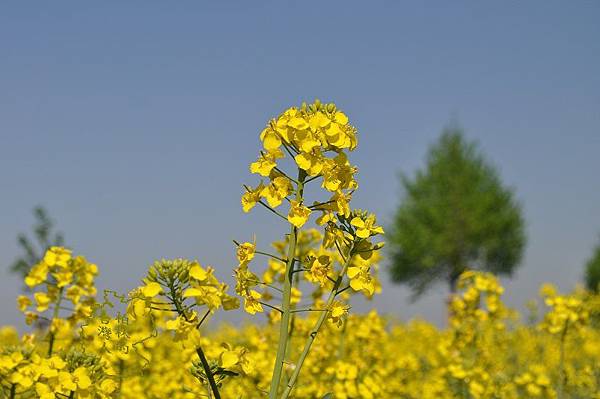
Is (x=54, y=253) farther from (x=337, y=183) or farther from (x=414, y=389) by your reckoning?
(x=414, y=389)

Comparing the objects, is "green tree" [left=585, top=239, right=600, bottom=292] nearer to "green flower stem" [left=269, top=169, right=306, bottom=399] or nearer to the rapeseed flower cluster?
the rapeseed flower cluster

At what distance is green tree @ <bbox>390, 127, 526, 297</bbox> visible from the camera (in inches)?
1303

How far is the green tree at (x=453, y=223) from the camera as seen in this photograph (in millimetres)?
33094

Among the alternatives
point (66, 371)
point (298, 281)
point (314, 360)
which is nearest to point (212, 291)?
point (66, 371)

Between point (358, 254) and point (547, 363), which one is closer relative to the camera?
point (358, 254)

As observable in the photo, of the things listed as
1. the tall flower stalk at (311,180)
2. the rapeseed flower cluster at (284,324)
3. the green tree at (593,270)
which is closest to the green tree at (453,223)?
the green tree at (593,270)

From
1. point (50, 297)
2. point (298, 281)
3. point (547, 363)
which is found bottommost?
point (50, 297)

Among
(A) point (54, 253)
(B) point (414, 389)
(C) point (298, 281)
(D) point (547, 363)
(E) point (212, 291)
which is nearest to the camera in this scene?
(E) point (212, 291)

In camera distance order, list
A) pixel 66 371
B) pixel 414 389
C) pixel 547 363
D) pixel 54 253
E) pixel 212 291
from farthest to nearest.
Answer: pixel 547 363 → pixel 414 389 → pixel 54 253 → pixel 66 371 → pixel 212 291

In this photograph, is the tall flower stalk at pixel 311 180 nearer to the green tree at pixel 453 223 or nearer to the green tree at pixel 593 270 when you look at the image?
the green tree at pixel 453 223

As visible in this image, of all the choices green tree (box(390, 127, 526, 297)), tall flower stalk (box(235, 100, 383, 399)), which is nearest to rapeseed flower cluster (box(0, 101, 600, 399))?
tall flower stalk (box(235, 100, 383, 399))

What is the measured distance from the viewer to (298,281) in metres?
5.47

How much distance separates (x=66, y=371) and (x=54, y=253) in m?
1.41

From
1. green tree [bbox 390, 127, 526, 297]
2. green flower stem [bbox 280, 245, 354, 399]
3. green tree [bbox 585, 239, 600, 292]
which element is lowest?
green flower stem [bbox 280, 245, 354, 399]
